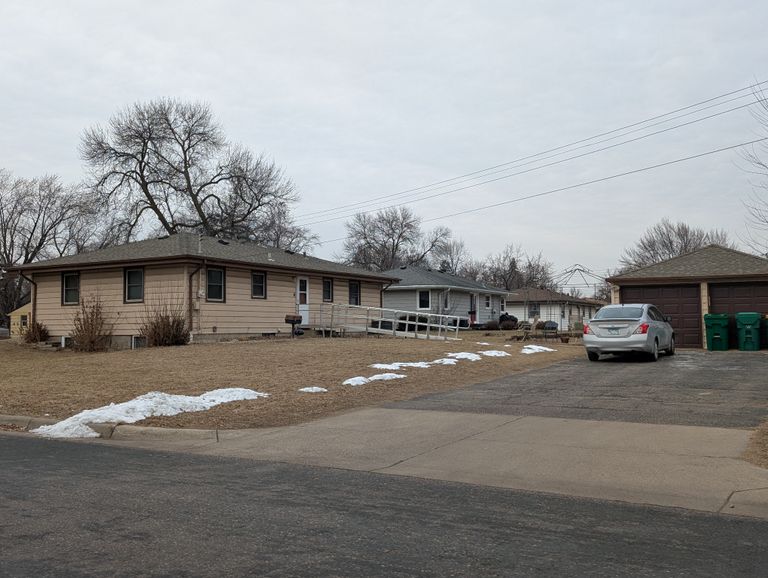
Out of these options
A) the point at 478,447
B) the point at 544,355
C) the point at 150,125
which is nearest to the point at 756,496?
the point at 478,447

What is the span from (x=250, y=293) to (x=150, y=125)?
2460 centimetres

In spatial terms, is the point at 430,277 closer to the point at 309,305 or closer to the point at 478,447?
the point at 309,305

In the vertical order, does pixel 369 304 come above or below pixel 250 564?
above

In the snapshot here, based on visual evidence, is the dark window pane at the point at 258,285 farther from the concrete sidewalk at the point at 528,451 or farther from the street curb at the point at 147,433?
the street curb at the point at 147,433

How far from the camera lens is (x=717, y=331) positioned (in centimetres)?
2267

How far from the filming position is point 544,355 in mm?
20781

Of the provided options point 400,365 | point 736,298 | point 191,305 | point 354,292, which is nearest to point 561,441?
point 400,365

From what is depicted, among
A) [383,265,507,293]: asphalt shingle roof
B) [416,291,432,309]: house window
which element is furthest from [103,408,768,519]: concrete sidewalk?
[416,291,432,309]: house window

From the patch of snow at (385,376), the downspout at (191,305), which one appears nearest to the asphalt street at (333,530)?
the patch of snow at (385,376)

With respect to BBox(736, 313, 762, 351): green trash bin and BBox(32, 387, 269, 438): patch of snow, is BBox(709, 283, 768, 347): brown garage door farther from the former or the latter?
BBox(32, 387, 269, 438): patch of snow

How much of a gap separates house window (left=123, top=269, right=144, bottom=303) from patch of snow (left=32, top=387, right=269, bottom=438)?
47.5 ft

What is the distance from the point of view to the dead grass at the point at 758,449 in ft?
23.6

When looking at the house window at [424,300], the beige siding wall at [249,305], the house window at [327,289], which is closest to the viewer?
the beige siding wall at [249,305]

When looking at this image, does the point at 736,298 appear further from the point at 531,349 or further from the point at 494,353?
the point at 494,353
